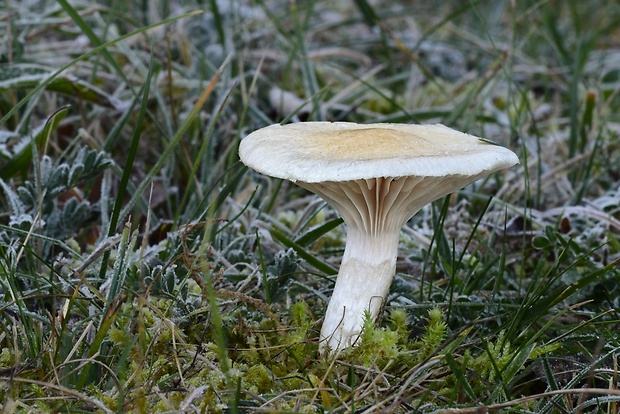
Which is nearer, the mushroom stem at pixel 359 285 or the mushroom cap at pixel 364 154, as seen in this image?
the mushroom cap at pixel 364 154

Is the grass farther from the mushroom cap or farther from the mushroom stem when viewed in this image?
the mushroom cap

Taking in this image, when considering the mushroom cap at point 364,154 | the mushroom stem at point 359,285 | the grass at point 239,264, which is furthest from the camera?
the mushroom stem at point 359,285

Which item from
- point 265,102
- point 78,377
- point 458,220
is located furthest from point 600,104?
point 78,377

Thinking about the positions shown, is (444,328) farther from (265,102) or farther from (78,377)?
(265,102)

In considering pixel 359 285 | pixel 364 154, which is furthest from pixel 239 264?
pixel 364 154

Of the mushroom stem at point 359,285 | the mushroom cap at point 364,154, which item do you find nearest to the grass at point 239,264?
the mushroom stem at point 359,285

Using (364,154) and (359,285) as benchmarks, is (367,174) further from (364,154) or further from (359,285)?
(359,285)

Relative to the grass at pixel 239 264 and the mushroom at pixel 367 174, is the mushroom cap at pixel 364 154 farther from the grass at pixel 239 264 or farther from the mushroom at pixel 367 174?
the grass at pixel 239 264
